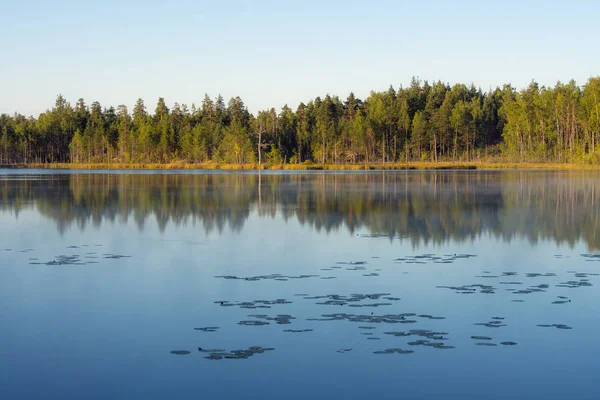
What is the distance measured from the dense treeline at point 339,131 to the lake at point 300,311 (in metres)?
87.0

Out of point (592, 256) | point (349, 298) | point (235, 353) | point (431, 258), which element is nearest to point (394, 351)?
point (235, 353)

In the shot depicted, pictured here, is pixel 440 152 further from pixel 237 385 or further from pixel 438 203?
pixel 237 385

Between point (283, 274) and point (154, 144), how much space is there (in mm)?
142012

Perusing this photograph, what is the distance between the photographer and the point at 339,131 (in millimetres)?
141625

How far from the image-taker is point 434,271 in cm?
1584

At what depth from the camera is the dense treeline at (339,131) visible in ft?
388

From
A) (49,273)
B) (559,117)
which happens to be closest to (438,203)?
(49,273)

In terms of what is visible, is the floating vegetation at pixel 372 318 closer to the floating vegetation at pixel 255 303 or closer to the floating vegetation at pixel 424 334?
the floating vegetation at pixel 424 334

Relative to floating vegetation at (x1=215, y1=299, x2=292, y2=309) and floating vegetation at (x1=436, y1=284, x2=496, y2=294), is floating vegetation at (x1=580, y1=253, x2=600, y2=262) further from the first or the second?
floating vegetation at (x1=215, y1=299, x2=292, y2=309)

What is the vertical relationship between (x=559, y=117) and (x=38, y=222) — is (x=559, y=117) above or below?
above

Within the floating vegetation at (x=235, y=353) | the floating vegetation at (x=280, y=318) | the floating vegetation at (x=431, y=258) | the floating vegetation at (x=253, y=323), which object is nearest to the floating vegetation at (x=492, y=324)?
the floating vegetation at (x=280, y=318)

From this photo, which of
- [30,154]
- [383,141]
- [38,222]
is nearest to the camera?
[38,222]

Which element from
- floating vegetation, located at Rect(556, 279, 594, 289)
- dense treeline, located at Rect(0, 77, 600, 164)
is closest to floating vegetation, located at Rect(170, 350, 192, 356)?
floating vegetation, located at Rect(556, 279, 594, 289)

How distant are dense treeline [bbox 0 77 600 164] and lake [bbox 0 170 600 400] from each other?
87020 mm
